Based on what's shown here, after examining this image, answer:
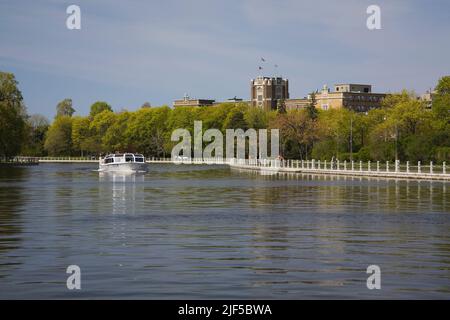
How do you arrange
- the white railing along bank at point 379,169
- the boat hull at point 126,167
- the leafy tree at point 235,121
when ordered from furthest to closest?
the leafy tree at point 235,121 → the boat hull at point 126,167 → the white railing along bank at point 379,169

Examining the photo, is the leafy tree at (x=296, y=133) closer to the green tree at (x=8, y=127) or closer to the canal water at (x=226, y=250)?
the green tree at (x=8, y=127)

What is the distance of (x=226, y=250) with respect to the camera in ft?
74.6

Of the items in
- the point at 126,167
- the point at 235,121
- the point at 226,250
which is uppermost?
the point at 235,121

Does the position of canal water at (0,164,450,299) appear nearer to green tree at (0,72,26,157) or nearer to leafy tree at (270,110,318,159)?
green tree at (0,72,26,157)

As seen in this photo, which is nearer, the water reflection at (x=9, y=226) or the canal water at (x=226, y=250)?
the canal water at (x=226, y=250)

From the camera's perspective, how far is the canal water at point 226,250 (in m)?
16.8

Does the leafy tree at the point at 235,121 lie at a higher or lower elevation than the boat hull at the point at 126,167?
higher

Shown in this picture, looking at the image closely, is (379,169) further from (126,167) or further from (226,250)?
(226,250)

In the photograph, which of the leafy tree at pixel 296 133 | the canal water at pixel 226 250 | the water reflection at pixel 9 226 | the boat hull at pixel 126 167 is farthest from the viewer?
the leafy tree at pixel 296 133

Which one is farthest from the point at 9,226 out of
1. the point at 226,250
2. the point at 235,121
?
the point at 235,121

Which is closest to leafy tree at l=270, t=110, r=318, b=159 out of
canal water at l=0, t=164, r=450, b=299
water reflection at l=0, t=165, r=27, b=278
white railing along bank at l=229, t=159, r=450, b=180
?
white railing along bank at l=229, t=159, r=450, b=180

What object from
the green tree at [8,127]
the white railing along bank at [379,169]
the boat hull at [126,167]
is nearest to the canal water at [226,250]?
the white railing along bank at [379,169]

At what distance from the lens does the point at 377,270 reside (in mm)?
19016

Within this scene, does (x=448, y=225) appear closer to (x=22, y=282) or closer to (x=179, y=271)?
(x=179, y=271)
